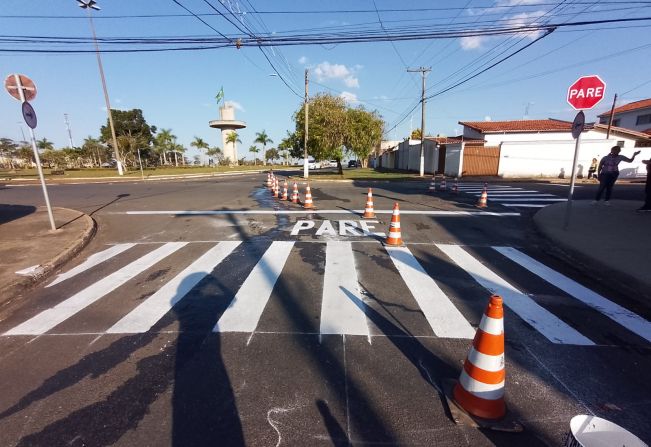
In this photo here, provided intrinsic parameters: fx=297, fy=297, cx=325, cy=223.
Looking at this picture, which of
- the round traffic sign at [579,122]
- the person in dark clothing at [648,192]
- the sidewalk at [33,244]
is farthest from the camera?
the person in dark clothing at [648,192]

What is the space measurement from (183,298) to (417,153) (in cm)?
3497

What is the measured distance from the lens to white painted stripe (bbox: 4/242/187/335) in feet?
11.7

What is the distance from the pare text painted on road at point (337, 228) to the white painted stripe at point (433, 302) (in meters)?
1.91

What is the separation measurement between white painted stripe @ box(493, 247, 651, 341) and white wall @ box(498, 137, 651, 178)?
21.6 metres

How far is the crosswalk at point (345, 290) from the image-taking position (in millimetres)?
3514

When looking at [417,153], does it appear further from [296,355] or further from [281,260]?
[296,355]

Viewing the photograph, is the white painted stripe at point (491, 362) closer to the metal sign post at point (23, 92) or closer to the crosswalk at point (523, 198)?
the metal sign post at point (23, 92)

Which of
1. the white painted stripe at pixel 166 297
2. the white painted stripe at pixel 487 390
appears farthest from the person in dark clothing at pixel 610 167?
the white painted stripe at pixel 166 297

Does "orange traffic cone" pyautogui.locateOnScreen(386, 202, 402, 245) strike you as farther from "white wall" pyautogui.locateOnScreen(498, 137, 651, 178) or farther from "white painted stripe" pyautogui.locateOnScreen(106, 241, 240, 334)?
"white wall" pyautogui.locateOnScreen(498, 137, 651, 178)

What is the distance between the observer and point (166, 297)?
4.22 meters

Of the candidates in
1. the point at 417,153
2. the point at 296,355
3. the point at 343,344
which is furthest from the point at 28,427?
the point at 417,153

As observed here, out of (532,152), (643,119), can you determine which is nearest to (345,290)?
(532,152)

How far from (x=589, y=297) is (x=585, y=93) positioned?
5.12m

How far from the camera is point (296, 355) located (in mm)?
2963
